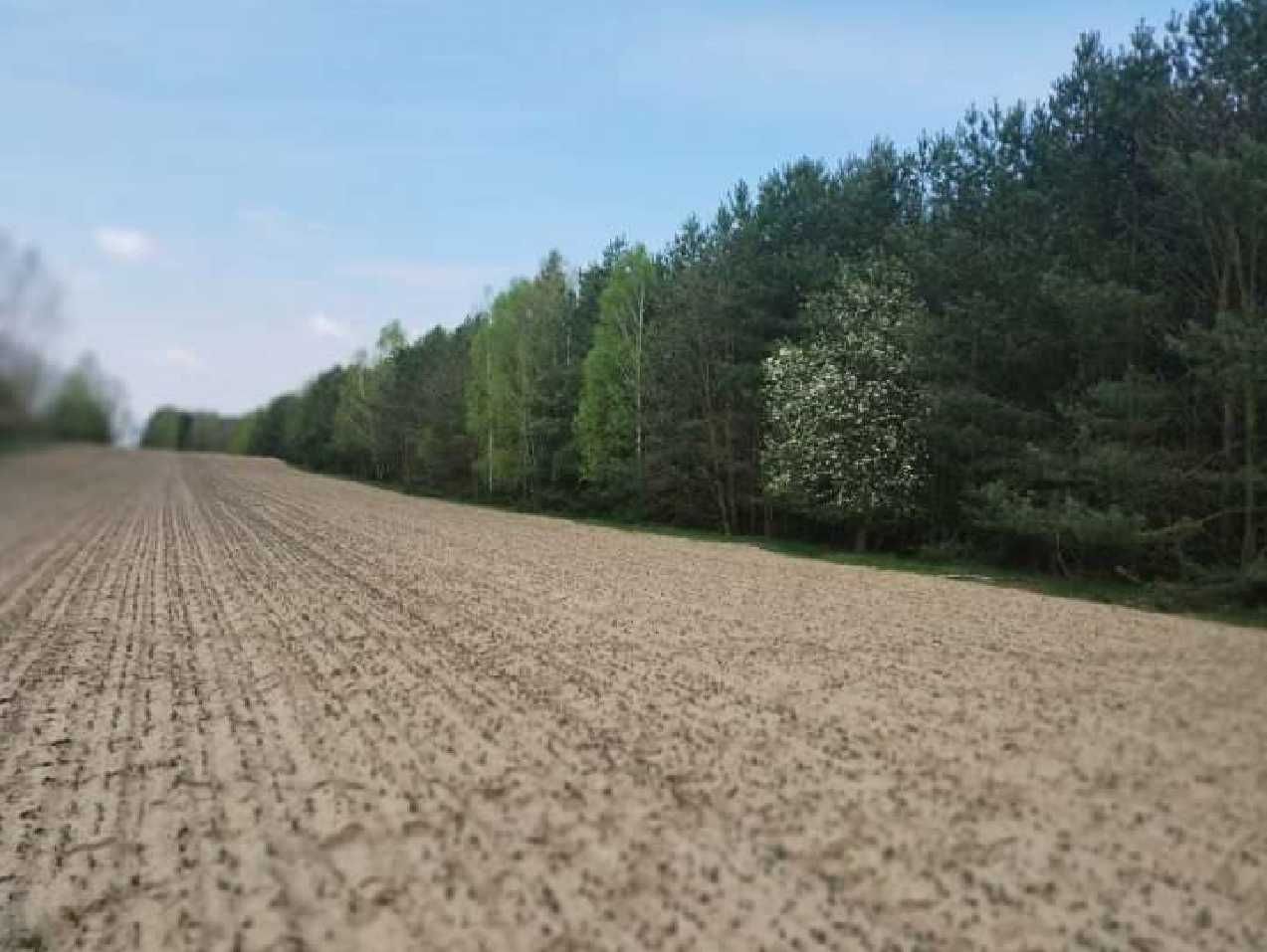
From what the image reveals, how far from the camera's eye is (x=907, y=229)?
26.3 metres

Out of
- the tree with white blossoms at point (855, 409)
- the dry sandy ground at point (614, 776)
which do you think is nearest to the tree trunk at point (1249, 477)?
the dry sandy ground at point (614, 776)

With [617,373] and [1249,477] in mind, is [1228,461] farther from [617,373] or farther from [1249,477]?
[617,373]

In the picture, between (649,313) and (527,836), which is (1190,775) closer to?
(527,836)

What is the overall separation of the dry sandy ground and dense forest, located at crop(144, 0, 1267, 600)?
2972 mm

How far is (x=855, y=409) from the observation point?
85.1 feet

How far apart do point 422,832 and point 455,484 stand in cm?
5524

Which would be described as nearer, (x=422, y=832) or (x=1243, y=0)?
(x=422, y=832)

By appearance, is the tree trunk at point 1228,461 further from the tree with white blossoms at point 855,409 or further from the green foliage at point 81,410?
the green foliage at point 81,410

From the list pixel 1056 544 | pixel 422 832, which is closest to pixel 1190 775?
pixel 422 832

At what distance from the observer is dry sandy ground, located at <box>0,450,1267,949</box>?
509cm

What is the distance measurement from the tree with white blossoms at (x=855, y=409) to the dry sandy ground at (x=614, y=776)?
11.3 meters

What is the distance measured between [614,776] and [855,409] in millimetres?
20436

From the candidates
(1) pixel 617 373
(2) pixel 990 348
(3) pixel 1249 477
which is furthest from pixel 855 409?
(1) pixel 617 373

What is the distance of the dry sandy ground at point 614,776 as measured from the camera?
509 centimetres
